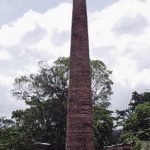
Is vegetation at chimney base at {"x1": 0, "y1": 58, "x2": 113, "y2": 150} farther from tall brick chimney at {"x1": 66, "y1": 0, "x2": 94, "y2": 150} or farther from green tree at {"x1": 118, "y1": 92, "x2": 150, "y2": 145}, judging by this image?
tall brick chimney at {"x1": 66, "y1": 0, "x2": 94, "y2": 150}

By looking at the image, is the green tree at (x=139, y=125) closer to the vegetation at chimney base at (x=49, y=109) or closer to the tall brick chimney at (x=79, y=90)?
the vegetation at chimney base at (x=49, y=109)

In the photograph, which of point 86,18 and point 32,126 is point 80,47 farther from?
point 32,126

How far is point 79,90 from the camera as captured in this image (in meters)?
17.8

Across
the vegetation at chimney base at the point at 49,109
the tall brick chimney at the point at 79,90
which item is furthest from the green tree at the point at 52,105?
the tall brick chimney at the point at 79,90

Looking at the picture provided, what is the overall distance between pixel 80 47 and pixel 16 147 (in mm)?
27676

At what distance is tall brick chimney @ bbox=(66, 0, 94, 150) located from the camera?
17.4 meters

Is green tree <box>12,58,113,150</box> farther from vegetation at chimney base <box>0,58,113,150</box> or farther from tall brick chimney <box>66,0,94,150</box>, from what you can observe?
tall brick chimney <box>66,0,94,150</box>

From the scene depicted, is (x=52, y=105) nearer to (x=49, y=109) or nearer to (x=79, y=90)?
(x=49, y=109)

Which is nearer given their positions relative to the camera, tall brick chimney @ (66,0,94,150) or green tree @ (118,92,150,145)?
tall brick chimney @ (66,0,94,150)

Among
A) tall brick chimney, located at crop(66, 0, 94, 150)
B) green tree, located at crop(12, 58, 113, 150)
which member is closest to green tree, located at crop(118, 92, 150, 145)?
green tree, located at crop(12, 58, 113, 150)

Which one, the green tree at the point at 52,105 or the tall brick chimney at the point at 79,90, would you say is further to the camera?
the green tree at the point at 52,105

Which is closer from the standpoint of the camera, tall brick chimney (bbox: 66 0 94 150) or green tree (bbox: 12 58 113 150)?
tall brick chimney (bbox: 66 0 94 150)

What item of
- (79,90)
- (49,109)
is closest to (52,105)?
(49,109)

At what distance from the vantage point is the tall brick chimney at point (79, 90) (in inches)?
685
